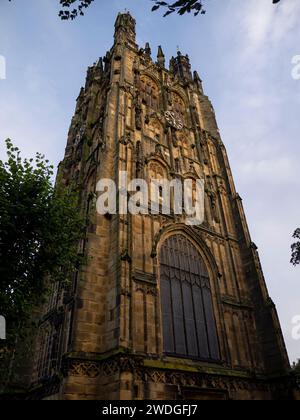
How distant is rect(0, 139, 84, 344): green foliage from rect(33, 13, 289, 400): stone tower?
75.9 inches

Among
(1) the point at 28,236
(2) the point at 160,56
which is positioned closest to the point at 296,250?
(1) the point at 28,236

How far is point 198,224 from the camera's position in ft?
62.0

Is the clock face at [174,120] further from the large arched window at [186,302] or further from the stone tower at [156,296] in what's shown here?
the large arched window at [186,302]

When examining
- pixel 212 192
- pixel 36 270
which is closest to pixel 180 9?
pixel 36 270

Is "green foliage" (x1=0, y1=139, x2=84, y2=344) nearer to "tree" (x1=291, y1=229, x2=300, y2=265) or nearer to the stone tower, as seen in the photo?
the stone tower

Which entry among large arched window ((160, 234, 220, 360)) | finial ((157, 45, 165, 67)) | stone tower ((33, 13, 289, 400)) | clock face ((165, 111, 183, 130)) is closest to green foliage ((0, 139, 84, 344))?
stone tower ((33, 13, 289, 400))

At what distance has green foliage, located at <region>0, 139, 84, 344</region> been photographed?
10.2 m

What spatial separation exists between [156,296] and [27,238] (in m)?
5.87

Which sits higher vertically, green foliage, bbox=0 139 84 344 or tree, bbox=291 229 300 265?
tree, bbox=291 229 300 265

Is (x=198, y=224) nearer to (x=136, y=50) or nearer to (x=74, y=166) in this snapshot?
(x=74, y=166)

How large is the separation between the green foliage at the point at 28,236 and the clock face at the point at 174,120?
573 inches

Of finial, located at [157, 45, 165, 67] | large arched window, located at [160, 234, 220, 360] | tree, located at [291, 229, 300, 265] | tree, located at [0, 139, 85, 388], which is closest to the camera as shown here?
tree, located at [0, 139, 85, 388]

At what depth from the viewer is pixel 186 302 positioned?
49.8 ft

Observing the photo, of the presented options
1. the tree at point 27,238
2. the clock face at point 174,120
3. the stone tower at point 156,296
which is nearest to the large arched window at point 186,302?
the stone tower at point 156,296
